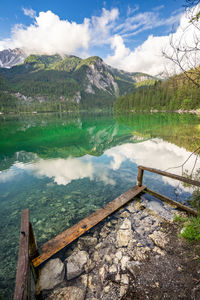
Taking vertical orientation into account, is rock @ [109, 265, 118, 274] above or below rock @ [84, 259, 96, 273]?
above

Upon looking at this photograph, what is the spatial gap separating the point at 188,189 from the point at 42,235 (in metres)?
9.69

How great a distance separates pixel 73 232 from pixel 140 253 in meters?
2.60

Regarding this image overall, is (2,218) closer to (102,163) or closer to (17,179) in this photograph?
(17,179)

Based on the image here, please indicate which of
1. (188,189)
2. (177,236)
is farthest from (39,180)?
(188,189)

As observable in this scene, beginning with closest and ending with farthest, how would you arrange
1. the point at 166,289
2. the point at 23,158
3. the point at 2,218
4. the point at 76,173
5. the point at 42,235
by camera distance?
the point at 166,289
the point at 42,235
the point at 2,218
the point at 76,173
the point at 23,158

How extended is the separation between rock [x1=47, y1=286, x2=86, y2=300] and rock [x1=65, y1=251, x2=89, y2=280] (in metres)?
0.37

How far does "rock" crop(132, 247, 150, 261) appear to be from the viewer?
15.3ft

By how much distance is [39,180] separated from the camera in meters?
12.6

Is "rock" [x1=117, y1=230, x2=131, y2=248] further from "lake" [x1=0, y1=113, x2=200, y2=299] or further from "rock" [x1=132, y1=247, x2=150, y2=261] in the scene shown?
"lake" [x1=0, y1=113, x2=200, y2=299]

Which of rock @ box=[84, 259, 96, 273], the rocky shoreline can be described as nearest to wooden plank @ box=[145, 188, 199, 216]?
the rocky shoreline

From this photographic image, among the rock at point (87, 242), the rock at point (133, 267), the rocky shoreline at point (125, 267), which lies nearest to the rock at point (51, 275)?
the rocky shoreline at point (125, 267)

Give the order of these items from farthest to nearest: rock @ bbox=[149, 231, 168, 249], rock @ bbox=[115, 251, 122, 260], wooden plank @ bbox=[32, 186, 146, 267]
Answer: rock @ bbox=[149, 231, 168, 249]
rock @ bbox=[115, 251, 122, 260]
wooden plank @ bbox=[32, 186, 146, 267]

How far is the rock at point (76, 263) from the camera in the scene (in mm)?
4293

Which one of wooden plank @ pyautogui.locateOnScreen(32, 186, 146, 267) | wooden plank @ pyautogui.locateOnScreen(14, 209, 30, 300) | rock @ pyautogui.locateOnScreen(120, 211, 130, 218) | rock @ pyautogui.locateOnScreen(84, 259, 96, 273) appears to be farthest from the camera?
rock @ pyautogui.locateOnScreen(120, 211, 130, 218)
